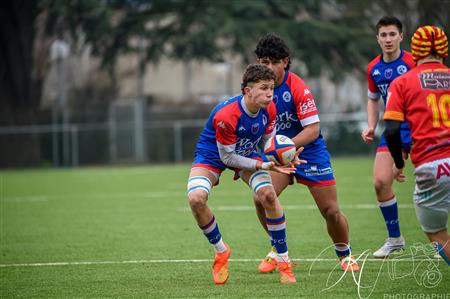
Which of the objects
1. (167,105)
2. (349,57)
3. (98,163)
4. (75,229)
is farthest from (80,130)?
(75,229)

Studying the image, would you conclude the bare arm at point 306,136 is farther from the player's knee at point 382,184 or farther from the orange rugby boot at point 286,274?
the orange rugby boot at point 286,274

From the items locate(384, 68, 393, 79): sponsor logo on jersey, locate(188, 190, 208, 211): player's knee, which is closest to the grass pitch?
locate(188, 190, 208, 211): player's knee

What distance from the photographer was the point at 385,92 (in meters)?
8.66

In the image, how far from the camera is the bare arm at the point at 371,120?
8023mm

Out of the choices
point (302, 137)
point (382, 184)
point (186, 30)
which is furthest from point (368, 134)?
point (186, 30)

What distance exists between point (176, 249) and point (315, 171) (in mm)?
2497

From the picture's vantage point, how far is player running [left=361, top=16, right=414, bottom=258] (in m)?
8.37

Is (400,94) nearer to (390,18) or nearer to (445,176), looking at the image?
(445,176)

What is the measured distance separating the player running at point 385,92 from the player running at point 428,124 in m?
2.02

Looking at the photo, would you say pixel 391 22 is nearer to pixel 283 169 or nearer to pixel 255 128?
pixel 255 128

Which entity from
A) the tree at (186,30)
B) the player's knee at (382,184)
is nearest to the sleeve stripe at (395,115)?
the player's knee at (382,184)

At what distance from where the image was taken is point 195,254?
31.1 feet

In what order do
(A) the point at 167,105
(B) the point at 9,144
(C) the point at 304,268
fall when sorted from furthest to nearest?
(A) the point at 167,105 → (B) the point at 9,144 → (C) the point at 304,268

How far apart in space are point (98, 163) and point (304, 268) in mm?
25926
